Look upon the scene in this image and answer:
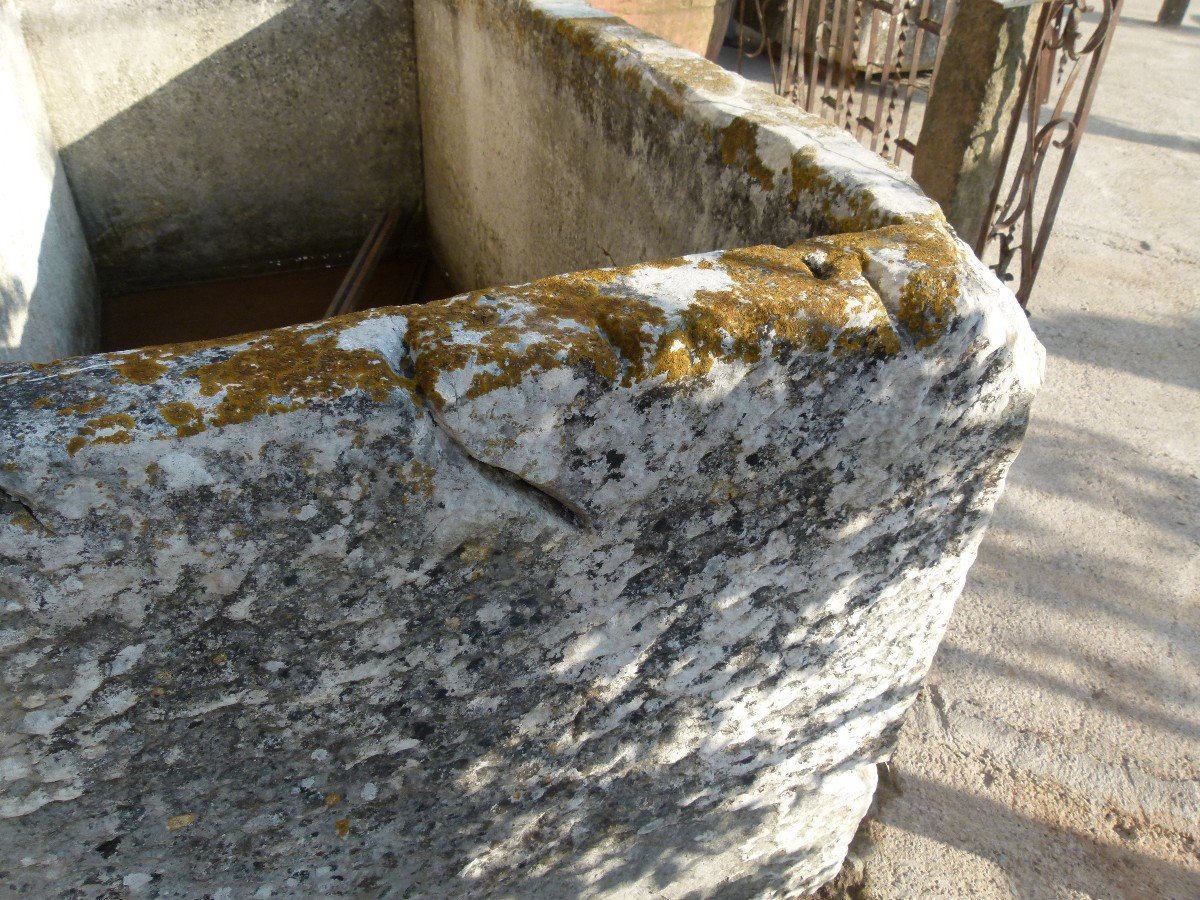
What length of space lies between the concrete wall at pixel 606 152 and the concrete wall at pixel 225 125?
37cm

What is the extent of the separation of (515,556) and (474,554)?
0.07 metres

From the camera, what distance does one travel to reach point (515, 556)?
1362mm

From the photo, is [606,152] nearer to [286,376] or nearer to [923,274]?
[923,274]

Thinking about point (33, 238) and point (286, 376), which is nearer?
point (286, 376)

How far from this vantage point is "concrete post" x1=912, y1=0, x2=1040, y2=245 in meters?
3.65

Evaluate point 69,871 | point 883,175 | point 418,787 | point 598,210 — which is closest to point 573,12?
point 598,210

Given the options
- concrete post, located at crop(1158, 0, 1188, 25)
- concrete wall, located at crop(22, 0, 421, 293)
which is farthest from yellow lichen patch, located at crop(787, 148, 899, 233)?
concrete post, located at crop(1158, 0, 1188, 25)

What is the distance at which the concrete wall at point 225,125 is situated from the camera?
13.5 feet

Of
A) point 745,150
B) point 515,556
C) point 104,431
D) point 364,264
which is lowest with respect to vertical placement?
point 364,264

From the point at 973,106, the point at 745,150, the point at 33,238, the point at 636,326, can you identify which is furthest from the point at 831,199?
the point at 33,238

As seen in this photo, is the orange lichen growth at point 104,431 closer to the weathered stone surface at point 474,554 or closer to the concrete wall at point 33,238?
the weathered stone surface at point 474,554

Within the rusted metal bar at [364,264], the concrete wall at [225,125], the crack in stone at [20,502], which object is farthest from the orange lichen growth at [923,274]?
the concrete wall at [225,125]

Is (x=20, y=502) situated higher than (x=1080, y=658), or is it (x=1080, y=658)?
(x=20, y=502)

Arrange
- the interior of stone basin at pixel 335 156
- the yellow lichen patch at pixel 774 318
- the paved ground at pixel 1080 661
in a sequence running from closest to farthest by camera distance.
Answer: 1. the yellow lichen patch at pixel 774 318
2. the interior of stone basin at pixel 335 156
3. the paved ground at pixel 1080 661
